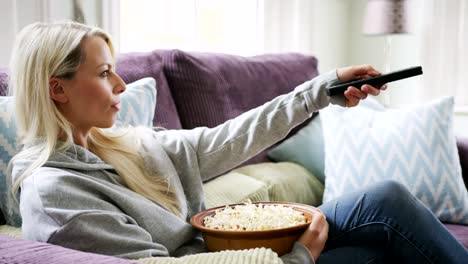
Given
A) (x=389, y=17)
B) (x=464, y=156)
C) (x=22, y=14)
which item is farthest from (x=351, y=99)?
(x=389, y=17)

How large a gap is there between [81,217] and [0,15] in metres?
1.09

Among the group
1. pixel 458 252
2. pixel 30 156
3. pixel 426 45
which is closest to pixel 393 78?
pixel 458 252

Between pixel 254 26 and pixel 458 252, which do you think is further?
pixel 254 26

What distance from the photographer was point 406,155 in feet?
6.40

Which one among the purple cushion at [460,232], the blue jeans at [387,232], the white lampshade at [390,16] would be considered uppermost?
the white lampshade at [390,16]

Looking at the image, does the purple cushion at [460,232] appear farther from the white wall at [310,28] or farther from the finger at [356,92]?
the white wall at [310,28]

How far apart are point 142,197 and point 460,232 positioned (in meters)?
1.00

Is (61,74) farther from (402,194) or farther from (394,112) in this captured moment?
(394,112)

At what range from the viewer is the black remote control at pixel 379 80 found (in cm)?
121

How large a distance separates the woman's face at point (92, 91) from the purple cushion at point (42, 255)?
0.37 meters

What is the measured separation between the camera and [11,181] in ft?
4.36

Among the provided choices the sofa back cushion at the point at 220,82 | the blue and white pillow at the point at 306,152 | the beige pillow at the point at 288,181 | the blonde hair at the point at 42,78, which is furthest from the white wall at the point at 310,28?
the blonde hair at the point at 42,78

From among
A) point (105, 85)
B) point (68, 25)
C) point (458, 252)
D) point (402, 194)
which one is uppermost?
point (68, 25)

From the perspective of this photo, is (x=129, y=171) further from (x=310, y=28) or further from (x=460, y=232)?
(x=310, y=28)
